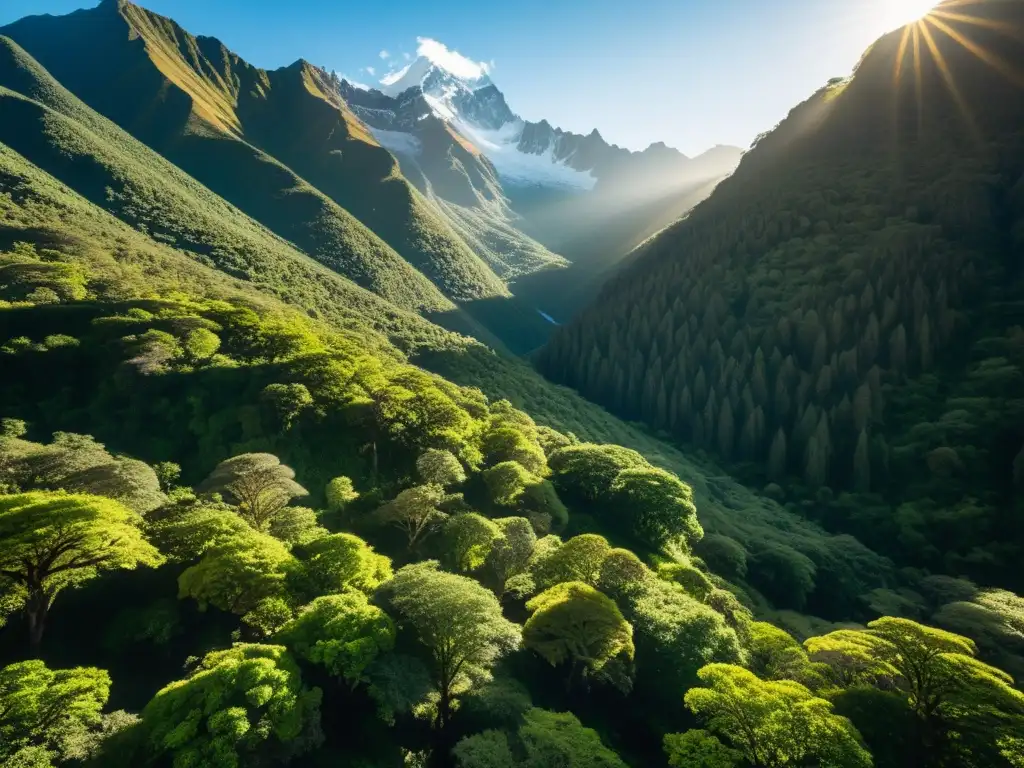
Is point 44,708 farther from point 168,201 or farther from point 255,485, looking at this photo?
point 168,201

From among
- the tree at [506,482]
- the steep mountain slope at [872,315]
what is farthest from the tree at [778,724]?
the steep mountain slope at [872,315]

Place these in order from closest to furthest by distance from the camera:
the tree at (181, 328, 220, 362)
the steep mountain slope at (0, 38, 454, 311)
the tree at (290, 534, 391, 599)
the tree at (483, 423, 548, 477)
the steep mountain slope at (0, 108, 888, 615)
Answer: the tree at (290, 534, 391, 599) → the tree at (181, 328, 220, 362) → the tree at (483, 423, 548, 477) → the steep mountain slope at (0, 108, 888, 615) → the steep mountain slope at (0, 38, 454, 311)

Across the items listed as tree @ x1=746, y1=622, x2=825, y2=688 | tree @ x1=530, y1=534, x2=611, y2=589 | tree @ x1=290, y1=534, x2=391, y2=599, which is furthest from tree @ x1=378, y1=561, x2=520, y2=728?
tree @ x1=746, y1=622, x2=825, y2=688

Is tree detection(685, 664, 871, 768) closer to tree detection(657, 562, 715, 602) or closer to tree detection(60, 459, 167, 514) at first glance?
tree detection(657, 562, 715, 602)

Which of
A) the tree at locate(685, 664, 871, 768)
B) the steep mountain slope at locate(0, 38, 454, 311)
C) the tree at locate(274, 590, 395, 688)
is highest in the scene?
the steep mountain slope at locate(0, 38, 454, 311)

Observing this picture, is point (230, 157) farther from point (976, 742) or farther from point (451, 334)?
point (976, 742)

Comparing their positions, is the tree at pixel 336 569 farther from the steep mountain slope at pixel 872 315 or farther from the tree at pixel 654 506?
the steep mountain slope at pixel 872 315

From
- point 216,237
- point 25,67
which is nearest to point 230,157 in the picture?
point 25,67
